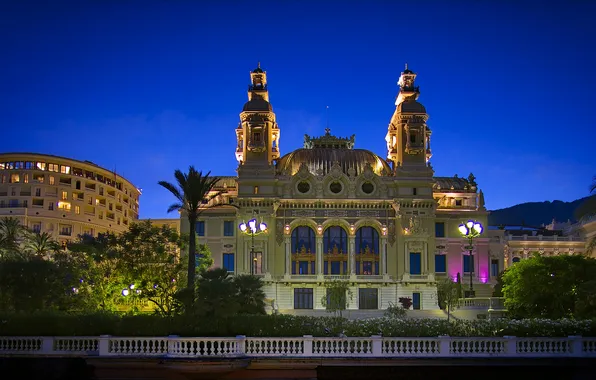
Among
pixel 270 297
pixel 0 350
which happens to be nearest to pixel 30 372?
pixel 0 350

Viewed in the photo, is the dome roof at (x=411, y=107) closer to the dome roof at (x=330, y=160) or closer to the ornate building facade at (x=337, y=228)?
the ornate building facade at (x=337, y=228)

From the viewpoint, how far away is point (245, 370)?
105 feet

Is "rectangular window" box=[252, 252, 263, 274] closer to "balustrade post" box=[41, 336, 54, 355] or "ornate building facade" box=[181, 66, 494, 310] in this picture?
"ornate building facade" box=[181, 66, 494, 310]

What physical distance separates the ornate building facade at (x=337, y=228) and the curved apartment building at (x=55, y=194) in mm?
49448

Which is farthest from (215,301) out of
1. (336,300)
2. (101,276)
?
(336,300)

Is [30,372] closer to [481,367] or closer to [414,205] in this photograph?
[481,367]

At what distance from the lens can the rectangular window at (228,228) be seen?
8575cm

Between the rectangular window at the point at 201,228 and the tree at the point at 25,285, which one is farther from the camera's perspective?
the rectangular window at the point at 201,228

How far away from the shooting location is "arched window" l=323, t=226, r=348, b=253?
275 feet

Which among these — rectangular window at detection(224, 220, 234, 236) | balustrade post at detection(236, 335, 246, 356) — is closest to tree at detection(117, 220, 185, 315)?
balustrade post at detection(236, 335, 246, 356)

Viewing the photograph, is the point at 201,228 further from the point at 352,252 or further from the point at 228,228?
the point at 352,252

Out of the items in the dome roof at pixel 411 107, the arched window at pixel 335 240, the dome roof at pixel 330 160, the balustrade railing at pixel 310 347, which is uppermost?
the dome roof at pixel 411 107

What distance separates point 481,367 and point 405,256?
5062cm

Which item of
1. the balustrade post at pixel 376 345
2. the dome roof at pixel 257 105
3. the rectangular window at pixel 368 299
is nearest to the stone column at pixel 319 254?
the rectangular window at pixel 368 299
